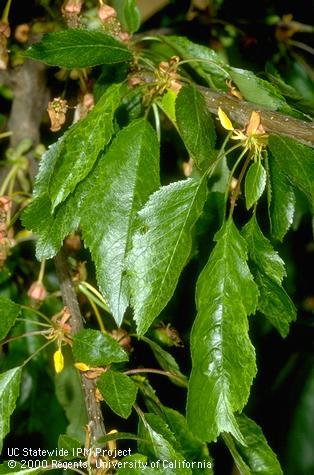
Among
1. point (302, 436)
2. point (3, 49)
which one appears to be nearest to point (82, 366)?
point (3, 49)

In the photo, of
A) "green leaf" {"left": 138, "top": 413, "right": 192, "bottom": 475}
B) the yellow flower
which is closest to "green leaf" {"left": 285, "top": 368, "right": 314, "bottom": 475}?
"green leaf" {"left": 138, "top": 413, "right": 192, "bottom": 475}

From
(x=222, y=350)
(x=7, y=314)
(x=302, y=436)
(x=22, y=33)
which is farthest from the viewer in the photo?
(x=302, y=436)

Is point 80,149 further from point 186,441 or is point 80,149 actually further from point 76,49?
point 186,441

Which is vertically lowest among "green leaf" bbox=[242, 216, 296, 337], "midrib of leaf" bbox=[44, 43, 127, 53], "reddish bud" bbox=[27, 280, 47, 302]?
"green leaf" bbox=[242, 216, 296, 337]

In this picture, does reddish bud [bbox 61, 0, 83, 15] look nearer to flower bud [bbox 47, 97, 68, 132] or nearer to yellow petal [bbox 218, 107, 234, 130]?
flower bud [bbox 47, 97, 68, 132]

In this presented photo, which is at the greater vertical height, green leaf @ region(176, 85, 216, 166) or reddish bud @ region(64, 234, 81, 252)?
green leaf @ region(176, 85, 216, 166)

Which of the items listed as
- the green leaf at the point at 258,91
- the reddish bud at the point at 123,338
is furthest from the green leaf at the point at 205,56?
the reddish bud at the point at 123,338
